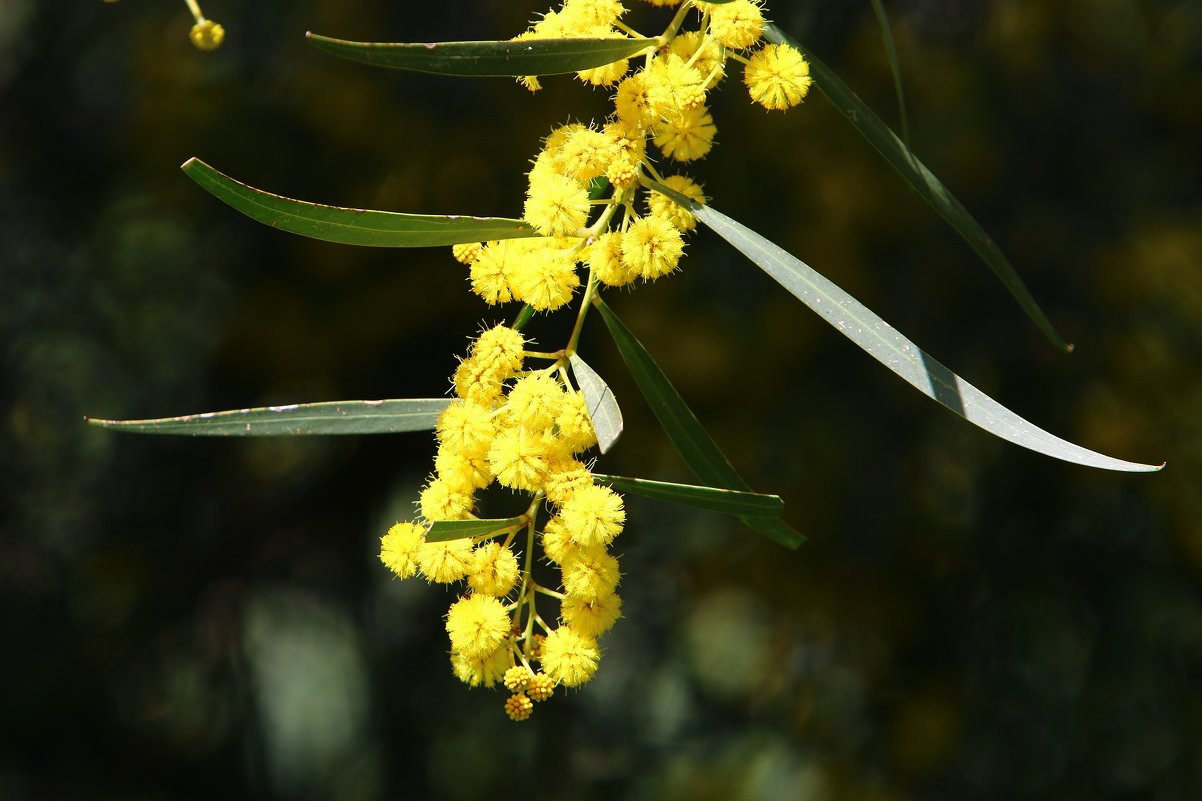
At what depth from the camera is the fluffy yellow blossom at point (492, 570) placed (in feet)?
2.45

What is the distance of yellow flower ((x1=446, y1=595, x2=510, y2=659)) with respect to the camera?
736 mm

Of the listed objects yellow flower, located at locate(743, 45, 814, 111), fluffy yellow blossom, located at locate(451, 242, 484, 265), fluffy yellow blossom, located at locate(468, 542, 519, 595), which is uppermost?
yellow flower, located at locate(743, 45, 814, 111)

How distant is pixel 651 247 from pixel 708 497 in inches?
6.4

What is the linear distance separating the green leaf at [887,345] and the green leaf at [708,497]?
0.12 meters

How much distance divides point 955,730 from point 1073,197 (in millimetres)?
1036

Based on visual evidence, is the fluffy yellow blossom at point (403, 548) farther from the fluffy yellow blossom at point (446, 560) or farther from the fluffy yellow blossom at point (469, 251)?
the fluffy yellow blossom at point (469, 251)

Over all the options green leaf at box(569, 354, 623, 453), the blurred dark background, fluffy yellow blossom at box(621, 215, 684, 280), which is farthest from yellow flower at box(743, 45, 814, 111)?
the blurred dark background

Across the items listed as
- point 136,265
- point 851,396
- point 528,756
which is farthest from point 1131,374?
point 136,265

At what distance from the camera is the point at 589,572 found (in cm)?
74

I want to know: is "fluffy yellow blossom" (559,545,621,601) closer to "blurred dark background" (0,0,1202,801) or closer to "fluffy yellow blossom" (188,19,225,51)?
"fluffy yellow blossom" (188,19,225,51)

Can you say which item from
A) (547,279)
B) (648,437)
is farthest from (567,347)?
(648,437)

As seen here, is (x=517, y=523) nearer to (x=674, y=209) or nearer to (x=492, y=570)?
(x=492, y=570)

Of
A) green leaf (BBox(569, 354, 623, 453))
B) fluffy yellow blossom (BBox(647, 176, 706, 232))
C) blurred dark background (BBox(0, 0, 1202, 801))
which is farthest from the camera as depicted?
blurred dark background (BBox(0, 0, 1202, 801))

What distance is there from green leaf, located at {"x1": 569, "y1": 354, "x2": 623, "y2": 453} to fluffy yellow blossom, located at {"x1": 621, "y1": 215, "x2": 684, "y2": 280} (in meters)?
0.07
